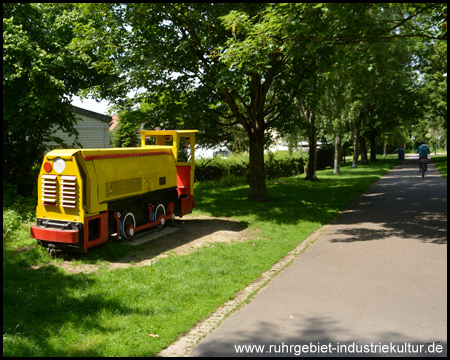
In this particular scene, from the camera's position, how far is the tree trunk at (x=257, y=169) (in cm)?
1582

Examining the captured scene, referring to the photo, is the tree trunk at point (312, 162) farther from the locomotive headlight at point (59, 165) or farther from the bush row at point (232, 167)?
the locomotive headlight at point (59, 165)

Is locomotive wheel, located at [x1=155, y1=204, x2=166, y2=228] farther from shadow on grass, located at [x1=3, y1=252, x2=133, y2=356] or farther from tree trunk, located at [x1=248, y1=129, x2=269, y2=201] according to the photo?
tree trunk, located at [x1=248, y1=129, x2=269, y2=201]

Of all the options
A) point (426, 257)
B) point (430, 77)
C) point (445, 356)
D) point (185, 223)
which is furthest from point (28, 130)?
point (430, 77)

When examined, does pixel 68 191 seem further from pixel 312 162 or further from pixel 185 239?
pixel 312 162

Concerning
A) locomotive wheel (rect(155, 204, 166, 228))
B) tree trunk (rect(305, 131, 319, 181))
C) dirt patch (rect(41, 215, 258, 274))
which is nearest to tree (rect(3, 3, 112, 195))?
locomotive wheel (rect(155, 204, 166, 228))

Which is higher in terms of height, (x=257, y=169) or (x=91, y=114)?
(x=91, y=114)

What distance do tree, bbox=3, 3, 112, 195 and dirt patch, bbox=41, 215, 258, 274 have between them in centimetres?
651

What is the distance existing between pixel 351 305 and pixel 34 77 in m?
12.3

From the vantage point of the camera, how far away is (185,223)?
11.8 meters

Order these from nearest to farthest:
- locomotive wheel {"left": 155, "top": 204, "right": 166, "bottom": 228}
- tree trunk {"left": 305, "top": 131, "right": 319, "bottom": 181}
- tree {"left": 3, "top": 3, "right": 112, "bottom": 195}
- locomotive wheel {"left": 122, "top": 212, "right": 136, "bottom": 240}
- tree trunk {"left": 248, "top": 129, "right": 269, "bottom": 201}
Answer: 1. locomotive wheel {"left": 122, "top": 212, "right": 136, "bottom": 240}
2. locomotive wheel {"left": 155, "top": 204, "right": 166, "bottom": 228}
3. tree {"left": 3, "top": 3, "right": 112, "bottom": 195}
4. tree trunk {"left": 248, "top": 129, "right": 269, "bottom": 201}
5. tree trunk {"left": 305, "top": 131, "right": 319, "bottom": 181}

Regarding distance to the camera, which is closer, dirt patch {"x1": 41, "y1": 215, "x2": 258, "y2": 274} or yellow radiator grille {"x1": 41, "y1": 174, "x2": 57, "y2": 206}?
dirt patch {"x1": 41, "y1": 215, "x2": 258, "y2": 274}

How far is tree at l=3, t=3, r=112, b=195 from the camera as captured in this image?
13827 millimetres

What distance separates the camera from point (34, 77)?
13805 mm

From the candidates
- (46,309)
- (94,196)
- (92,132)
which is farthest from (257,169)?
(92,132)
